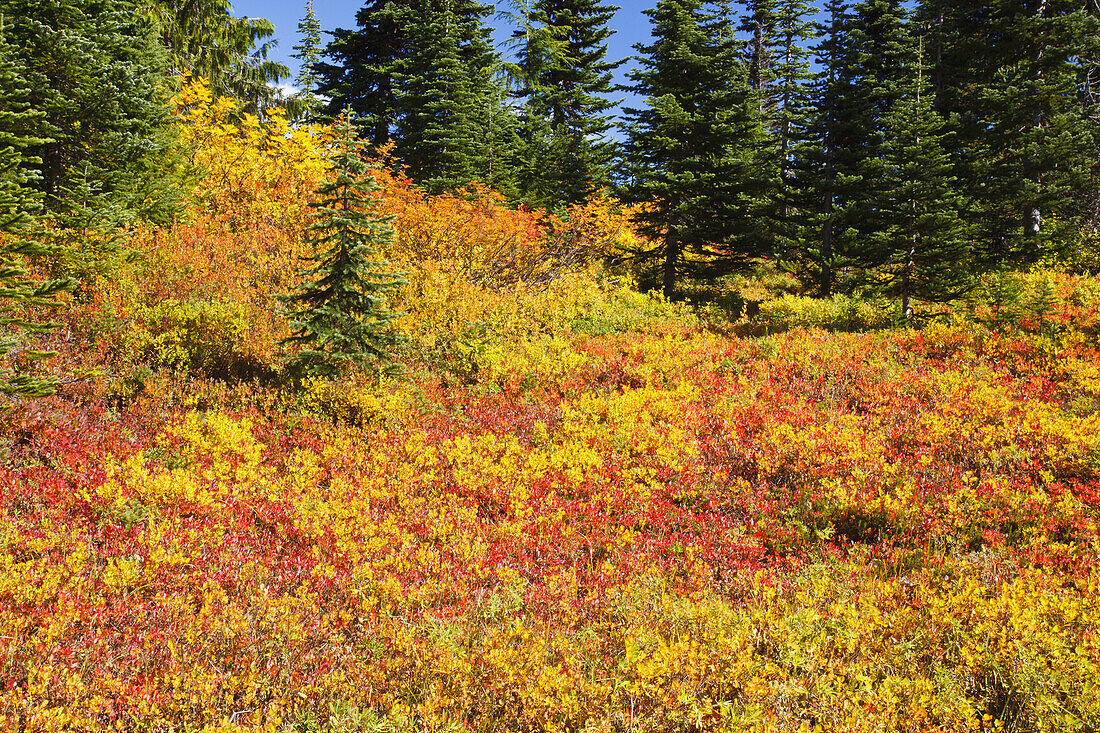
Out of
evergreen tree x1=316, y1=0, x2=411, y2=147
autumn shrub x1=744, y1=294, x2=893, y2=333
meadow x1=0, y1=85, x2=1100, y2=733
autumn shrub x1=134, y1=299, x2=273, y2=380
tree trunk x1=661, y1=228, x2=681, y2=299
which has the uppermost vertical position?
evergreen tree x1=316, y1=0, x2=411, y2=147

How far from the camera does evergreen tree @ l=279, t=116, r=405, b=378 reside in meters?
8.55

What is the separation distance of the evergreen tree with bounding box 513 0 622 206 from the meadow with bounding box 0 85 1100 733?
1577 cm

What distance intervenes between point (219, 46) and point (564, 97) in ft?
49.8

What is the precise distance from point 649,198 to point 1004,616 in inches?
671

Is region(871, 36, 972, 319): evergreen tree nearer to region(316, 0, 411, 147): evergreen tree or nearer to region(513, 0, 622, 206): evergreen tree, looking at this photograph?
region(513, 0, 622, 206): evergreen tree

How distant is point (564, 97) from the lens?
26.4 meters

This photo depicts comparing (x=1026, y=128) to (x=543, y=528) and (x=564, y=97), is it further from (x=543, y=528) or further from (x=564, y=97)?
(x=543, y=528)

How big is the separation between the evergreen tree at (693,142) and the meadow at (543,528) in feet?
26.6

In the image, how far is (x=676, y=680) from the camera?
3.84 meters

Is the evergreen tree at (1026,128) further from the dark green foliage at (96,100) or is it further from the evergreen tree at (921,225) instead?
the dark green foliage at (96,100)

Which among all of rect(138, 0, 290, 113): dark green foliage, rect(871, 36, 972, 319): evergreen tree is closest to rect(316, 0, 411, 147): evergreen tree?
rect(138, 0, 290, 113): dark green foliage

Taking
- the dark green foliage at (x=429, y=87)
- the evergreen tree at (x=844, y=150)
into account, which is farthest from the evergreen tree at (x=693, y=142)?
the dark green foliage at (x=429, y=87)

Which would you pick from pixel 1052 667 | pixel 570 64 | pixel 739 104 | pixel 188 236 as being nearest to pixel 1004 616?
pixel 1052 667

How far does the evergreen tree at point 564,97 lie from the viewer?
83.2 feet
